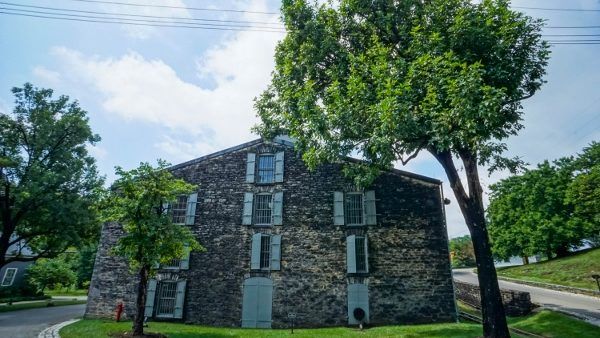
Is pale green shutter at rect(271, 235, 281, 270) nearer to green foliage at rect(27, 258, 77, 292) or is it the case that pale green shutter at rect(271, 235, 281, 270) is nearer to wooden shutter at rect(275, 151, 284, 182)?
wooden shutter at rect(275, 151, 284, 182)

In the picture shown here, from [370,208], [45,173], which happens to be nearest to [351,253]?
[370,208]

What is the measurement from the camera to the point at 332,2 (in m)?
13.8

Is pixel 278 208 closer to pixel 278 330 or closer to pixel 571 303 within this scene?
pixel 278 330

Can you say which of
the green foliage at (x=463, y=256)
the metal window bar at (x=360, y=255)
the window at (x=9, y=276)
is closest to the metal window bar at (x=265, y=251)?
the metal window bar at (x=360, y=255)

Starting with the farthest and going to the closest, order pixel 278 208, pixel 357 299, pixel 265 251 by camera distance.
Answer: pixel 278 208 < pixel 265 251 < pixel 357 299

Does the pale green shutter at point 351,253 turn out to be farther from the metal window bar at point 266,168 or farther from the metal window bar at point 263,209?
the metal window bar at point 266,168

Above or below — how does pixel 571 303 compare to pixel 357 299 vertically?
below

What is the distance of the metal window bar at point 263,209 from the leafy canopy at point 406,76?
4649 mm

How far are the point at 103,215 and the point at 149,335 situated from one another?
4.88m

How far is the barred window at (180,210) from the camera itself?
60.2 ft

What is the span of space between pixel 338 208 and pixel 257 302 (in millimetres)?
6193

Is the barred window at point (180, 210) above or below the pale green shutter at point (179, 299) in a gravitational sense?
above

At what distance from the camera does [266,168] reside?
61.0 ft

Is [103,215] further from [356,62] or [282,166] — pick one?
[356,62]
